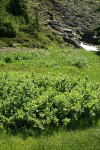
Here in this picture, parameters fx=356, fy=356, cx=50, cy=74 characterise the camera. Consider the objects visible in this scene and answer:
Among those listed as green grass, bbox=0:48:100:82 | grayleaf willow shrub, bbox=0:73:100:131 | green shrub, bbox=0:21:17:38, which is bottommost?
green shrub, bbox=0:21:17:38

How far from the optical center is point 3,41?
5147 centimetres

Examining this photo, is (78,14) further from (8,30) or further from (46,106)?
(46,106)

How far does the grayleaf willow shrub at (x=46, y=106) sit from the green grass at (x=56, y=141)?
1.55 ft

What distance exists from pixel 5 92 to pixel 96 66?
693 inches

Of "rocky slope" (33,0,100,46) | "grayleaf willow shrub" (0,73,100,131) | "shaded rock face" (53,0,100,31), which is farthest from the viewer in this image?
"shaded rock face" (53,0,100,31)

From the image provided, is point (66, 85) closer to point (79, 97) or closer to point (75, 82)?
point (75, 82)

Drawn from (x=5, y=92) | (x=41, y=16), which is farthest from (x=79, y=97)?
(x=41, y=16)

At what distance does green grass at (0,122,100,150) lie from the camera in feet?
39.7

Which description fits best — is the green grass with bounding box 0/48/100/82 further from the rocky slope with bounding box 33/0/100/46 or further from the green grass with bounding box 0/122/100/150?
the rocky slope with bounding box 33/0/100/46

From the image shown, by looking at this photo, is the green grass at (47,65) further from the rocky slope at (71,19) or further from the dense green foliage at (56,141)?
the rocky slope at (71,19)

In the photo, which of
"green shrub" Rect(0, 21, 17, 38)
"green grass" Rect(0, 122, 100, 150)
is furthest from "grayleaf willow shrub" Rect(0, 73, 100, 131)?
"green shrub" Rect(0, 21, 17, 38)

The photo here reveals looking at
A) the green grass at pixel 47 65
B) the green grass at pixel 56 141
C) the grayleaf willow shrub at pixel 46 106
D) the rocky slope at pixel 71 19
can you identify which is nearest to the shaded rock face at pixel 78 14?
the rocky slope at pixel 71 19

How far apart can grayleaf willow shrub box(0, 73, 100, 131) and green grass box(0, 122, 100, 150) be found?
0.47m

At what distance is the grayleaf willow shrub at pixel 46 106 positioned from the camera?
516 inches
